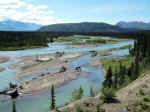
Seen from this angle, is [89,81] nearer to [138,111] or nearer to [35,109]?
[35,109]

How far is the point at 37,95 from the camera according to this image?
4438 centimetres

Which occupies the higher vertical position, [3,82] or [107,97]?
[107,97]

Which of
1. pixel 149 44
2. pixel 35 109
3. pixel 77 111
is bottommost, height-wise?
pixel 35 109

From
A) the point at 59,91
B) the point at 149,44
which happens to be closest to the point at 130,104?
the point at 59,91

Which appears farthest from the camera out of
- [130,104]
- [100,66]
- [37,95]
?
[100,66]

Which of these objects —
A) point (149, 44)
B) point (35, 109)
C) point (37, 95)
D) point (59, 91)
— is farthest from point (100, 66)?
point (35, 109)

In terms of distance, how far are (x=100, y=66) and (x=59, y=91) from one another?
3540 cm

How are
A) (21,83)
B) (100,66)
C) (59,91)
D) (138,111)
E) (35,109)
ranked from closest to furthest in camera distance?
(138,111) → (35,109) → (59,91) → (21,83) → (100,66)

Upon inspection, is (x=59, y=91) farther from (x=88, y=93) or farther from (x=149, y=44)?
(x=149, y=44)

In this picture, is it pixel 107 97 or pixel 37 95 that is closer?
pixel 107 97

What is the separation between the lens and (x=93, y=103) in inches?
864

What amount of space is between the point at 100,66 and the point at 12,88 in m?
44.6

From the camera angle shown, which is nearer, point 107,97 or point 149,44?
point 107,97

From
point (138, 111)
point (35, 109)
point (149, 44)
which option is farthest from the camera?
point (149, 44)
